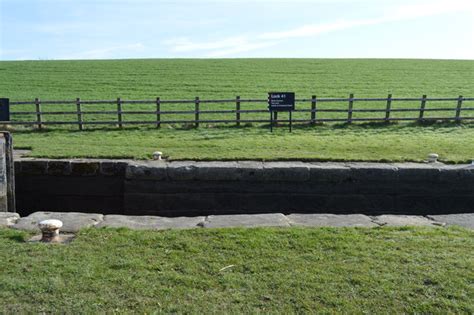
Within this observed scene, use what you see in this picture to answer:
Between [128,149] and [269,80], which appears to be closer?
[128,149]

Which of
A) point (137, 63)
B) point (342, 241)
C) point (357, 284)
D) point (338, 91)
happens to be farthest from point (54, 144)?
point (137, 63)

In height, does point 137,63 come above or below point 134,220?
above

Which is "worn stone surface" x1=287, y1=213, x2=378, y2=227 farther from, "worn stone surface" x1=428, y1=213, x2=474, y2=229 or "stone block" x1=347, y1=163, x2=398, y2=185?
"stone block" x1=347, y1=163, x2=398, y2=185

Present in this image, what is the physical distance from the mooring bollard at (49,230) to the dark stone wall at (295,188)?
3.52 m

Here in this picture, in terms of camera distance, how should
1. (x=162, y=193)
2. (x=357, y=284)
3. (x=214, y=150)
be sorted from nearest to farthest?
(x=357, y=284), (x=162, y=193), (x=214, y=150)

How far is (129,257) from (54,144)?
7381 millimetres

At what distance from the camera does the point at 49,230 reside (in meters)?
4.24

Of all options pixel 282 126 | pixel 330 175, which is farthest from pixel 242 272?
pixel 282 126

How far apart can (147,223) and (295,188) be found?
3.41 meters

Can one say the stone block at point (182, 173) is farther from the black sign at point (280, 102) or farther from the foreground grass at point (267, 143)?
the black sign at point (280, 102)

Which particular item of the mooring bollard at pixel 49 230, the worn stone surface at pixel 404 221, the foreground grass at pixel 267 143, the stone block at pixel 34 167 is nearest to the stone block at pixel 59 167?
the stone block at pixel 34 167

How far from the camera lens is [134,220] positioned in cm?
512

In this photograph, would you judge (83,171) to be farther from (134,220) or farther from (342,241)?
(342,241)

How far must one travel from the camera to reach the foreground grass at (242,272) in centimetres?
311
